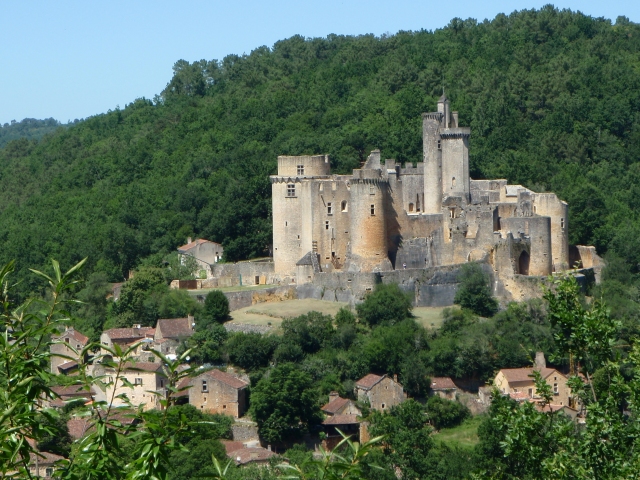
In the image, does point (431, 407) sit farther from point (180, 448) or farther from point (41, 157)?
point (41, 157)

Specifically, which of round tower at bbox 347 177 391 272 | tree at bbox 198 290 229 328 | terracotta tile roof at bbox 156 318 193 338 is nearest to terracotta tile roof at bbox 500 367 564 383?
round tower at bbox 347 177 391 272

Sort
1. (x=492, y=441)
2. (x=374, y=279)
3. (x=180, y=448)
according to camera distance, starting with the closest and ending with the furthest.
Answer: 1. (x=180, y=448)
2. (x=492, y=441)
3. (x=374, y=279)

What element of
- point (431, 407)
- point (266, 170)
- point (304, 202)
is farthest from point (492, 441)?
point (266, 170)

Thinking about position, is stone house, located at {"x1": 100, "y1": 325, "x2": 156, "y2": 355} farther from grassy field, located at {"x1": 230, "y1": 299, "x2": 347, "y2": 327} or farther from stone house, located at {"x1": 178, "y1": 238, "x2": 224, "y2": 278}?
stone house, located at {"x1": 178, "y1": 238, "x2": 224, "y2": 278}

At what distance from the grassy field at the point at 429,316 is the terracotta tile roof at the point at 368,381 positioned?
255 centimetres

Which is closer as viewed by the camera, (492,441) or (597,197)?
(492,441)

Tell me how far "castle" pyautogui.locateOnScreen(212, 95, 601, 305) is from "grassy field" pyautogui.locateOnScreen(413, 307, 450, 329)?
0.95ft

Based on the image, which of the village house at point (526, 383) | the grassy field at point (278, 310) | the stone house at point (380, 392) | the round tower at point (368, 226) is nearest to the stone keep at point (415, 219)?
the round tower at point (368, 226)

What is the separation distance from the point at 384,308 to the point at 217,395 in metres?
5.89

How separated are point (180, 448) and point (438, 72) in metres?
62.6

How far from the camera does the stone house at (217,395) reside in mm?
36375

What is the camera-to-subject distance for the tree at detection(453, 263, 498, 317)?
39.5 meters

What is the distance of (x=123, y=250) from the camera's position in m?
52.6

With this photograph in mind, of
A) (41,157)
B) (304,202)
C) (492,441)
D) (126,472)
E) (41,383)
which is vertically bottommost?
(492,441)
